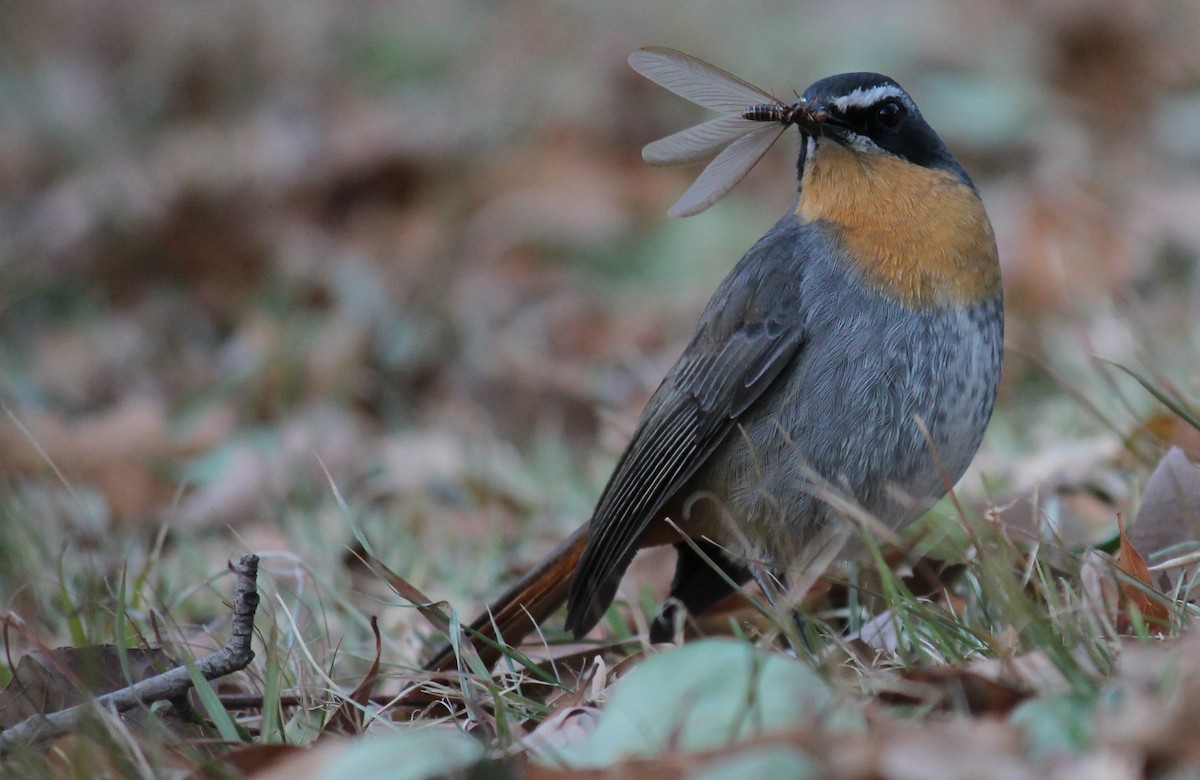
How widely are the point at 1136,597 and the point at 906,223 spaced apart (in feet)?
3.91

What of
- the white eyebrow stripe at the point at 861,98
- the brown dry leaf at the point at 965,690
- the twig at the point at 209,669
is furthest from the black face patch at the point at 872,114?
the twig at the point at 209,669

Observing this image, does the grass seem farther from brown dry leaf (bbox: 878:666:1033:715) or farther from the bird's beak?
the bird's beak

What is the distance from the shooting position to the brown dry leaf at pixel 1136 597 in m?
2.61

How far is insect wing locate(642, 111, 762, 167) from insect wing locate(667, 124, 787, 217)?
24 millimetres

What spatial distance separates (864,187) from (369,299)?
4049 millimetres

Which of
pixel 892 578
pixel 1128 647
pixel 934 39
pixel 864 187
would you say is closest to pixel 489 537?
pixel 864 187

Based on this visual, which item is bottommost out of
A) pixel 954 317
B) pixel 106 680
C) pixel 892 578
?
pixel 106 680

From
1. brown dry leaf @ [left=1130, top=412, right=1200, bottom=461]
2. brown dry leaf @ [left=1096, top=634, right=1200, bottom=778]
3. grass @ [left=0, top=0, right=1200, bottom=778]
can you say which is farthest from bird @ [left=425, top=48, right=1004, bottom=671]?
brown dry leaf @ [left=1096, top=634, right=1200, bottom=778]

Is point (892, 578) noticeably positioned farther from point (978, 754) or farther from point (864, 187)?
point (864, 187)

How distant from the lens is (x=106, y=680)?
2.81m

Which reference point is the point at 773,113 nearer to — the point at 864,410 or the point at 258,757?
the point at 864,410

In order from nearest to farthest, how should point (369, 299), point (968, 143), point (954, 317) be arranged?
point (954, 317), point (369, 299), point (968, 143)

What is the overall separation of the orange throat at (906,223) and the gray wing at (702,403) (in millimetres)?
153

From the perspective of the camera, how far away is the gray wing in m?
3.51
